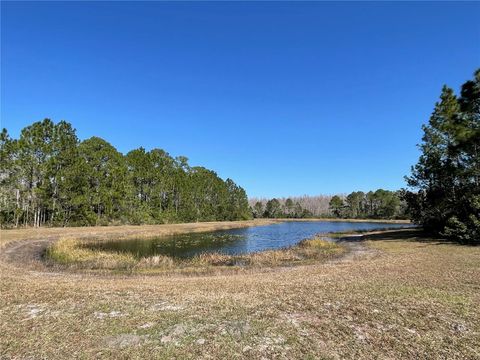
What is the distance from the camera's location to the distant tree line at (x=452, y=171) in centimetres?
2288

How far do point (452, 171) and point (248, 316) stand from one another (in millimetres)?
26322

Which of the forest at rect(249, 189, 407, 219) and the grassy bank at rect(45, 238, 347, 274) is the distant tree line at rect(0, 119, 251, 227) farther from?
the forest at rect(249, 189, 407, 219)

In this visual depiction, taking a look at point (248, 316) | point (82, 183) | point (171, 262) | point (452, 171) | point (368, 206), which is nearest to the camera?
point (248, 316)

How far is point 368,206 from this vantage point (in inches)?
4646

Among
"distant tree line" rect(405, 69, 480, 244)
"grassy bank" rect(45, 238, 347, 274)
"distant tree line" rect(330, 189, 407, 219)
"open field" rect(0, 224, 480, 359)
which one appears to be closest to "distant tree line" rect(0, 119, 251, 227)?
"grassy bank" rect(45, 238, 347, 274)

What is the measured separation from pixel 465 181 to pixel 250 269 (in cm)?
2126

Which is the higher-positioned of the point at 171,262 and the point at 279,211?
the point at 279,211

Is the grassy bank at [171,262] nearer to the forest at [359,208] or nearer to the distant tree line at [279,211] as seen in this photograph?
the forest at [359,208]

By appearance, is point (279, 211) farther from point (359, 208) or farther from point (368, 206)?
point (368, 206)

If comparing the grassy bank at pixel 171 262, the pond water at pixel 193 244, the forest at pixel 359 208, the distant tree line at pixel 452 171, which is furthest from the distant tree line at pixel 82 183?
the forest at pixel 359 208

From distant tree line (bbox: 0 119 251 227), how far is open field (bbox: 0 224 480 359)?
34.2 meters

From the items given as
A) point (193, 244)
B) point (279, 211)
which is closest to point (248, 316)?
point (193, 244)

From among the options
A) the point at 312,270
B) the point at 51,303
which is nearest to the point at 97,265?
the point at 51,303

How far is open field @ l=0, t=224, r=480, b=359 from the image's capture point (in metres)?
5.84
